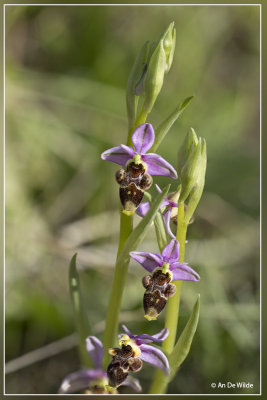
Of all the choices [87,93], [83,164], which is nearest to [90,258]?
[83,164]

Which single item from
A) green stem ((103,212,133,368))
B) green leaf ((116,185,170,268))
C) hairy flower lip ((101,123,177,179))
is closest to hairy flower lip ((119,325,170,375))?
green stem ((103,212,133,368))

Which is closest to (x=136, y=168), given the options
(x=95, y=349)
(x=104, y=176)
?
(x=95, y=349)

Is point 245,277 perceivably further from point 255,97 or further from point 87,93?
point 87,93

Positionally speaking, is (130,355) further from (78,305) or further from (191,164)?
(191,164)

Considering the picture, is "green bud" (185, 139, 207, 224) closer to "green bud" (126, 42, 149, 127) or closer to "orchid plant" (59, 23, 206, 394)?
"orchid plant" (59, 23, 206, 394)

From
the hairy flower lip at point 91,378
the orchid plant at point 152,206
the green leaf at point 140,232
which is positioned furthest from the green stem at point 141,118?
the hairy flower lip at point 91,378
